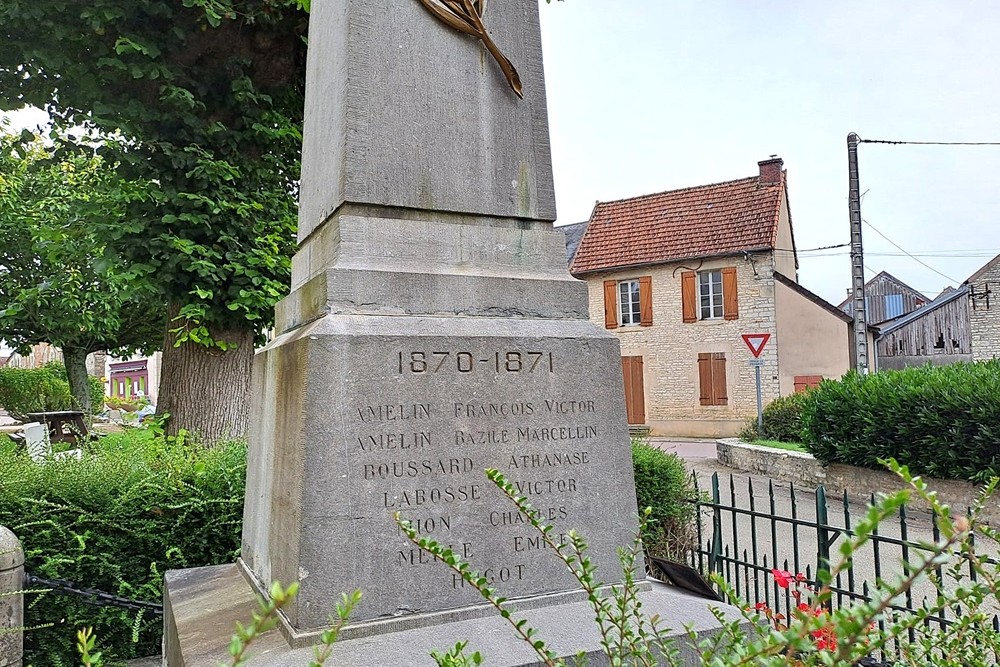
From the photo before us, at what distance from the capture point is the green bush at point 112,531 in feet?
12.7

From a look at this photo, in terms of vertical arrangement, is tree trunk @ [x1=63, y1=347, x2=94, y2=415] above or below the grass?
above

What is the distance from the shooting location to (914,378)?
9.63 m

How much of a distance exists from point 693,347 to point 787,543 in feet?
48.2

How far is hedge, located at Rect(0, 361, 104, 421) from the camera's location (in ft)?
76.1

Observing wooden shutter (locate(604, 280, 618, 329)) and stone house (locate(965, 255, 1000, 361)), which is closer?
wooden shutter (locate(604, 280, 618, 329))

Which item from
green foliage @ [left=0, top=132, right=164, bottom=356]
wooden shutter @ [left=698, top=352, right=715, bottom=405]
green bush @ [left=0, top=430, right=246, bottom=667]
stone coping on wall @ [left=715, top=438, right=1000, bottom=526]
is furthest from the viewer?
wooden shutter @ [left=698, top=352, right=715, bottom=405]

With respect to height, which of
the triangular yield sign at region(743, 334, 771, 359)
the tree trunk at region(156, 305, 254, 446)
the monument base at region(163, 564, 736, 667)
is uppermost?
the triangular yield sign at region(743, 334, 771, 359)

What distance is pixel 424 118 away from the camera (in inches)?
119

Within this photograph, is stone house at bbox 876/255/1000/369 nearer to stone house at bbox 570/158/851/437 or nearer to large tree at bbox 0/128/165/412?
stone house at bbox 570/158/851/437

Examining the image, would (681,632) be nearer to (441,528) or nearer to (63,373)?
(441,528)

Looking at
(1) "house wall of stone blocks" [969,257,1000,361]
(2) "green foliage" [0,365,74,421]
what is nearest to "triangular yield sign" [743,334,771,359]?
(1) "house wall of stone blocks" [969,257,1000,361]

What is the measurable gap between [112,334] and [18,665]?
1563 centimetres

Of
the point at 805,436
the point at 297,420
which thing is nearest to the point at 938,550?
the point at 297,420

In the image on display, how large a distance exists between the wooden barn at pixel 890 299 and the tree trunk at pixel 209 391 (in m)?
48.6
